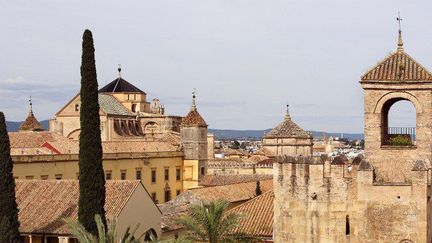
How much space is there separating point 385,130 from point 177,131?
57216 mm

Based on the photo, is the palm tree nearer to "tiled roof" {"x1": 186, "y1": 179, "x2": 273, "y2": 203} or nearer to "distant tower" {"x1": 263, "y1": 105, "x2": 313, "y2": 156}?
"tiled roof" {"x1": 186, "y1": 179, "x2": 273, "y2": 203}

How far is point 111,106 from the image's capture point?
7331cm

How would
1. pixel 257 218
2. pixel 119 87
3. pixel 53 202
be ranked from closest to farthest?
pixel 257 218
pixel 53 202
pixel 119 87

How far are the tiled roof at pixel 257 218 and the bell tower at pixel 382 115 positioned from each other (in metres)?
7.23

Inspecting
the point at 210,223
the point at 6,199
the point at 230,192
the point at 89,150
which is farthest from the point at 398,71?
the point at 230,192

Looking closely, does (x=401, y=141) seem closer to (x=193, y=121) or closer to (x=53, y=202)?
(x=53, y=202)

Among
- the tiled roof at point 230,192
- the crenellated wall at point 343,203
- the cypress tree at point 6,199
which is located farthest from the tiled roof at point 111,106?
the crenellated wall at point 343,203

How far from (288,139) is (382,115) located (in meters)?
39.6

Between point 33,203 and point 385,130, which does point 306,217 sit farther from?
point 33,203

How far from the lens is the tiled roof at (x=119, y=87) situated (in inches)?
3319

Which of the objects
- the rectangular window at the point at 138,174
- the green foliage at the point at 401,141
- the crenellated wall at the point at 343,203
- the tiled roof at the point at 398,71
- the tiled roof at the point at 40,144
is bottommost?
the rectangular window at the point at 138,174

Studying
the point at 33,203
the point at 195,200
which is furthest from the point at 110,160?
the point at 33,203

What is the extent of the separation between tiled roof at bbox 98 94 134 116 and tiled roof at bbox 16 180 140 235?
3269cm

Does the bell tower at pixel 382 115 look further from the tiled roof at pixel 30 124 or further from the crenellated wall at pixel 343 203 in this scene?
the tiled roof at pixel 30 124
